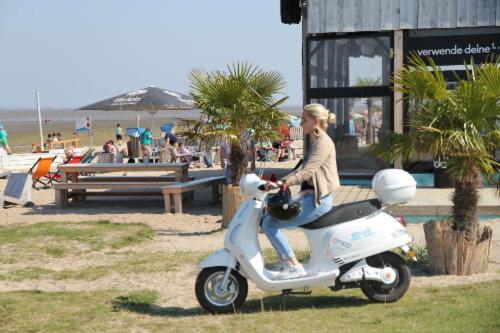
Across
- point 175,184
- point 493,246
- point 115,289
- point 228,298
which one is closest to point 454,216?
point 493,246

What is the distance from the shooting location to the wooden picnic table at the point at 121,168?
1434 cm

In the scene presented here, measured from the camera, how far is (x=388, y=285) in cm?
641

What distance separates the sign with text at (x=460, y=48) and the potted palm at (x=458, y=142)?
654 centimetres

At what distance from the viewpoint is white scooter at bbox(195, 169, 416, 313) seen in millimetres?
6281

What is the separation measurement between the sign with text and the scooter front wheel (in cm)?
862

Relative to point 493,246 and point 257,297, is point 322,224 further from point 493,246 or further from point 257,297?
point 493,246

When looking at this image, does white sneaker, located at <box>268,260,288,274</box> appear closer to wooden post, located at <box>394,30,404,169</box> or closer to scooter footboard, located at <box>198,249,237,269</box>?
scooter footboard, located at <box>198,249,237,269</box>

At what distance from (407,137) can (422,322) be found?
7.79ft

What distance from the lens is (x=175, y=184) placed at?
13.9 meters

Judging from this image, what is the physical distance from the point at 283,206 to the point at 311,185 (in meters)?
0.31

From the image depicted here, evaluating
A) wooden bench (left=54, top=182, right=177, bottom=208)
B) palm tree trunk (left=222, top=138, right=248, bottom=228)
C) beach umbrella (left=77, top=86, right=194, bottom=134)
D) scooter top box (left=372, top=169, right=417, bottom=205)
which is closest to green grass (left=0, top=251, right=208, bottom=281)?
palm tree trunk (left=222, top=138, right=248, bottom=228)

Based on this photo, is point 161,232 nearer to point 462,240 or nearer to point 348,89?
point 348,89

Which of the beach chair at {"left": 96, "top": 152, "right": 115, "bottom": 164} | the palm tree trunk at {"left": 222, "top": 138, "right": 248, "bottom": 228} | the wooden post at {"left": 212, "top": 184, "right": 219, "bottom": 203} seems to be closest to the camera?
the palm tree trunk at {"left": 222, "top": 138, "right": 248, "bottom": 228}

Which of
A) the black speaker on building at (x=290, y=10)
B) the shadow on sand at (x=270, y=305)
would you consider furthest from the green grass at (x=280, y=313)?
the black speaker on building at (x=290, y=10)
